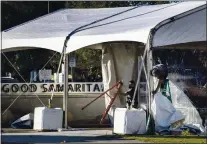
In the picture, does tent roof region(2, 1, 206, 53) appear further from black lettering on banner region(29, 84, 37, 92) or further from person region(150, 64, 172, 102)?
black lettering on banner region(29, 84, 37, 92)

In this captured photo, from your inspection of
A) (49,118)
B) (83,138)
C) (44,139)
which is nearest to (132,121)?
(83,138)

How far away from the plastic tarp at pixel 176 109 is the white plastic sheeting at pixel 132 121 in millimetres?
422

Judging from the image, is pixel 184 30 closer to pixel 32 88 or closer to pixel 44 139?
pixel 44 139

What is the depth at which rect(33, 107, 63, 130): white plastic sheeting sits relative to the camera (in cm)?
1967

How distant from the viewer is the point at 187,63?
19.2 meters

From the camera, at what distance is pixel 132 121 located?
1748cm

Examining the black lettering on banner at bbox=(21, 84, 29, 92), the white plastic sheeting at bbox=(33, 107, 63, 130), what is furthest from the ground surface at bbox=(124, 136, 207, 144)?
the black lettering on banner at bbox=(21, 84, 29, 92)

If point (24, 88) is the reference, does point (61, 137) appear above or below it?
below

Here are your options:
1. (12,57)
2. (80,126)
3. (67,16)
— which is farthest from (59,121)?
(12,57)

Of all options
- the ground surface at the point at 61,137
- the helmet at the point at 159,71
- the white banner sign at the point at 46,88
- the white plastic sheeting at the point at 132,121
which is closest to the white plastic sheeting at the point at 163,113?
the white plastic sheeting at the point at 132,121

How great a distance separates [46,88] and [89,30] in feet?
13.7

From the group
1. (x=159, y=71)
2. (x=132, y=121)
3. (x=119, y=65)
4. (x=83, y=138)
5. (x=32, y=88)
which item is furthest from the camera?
(x=32, y=88)

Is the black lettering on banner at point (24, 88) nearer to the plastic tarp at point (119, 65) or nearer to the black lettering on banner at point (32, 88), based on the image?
the black lettering on banner at point (32, 88)

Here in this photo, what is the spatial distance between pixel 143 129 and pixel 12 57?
21.2 meters
